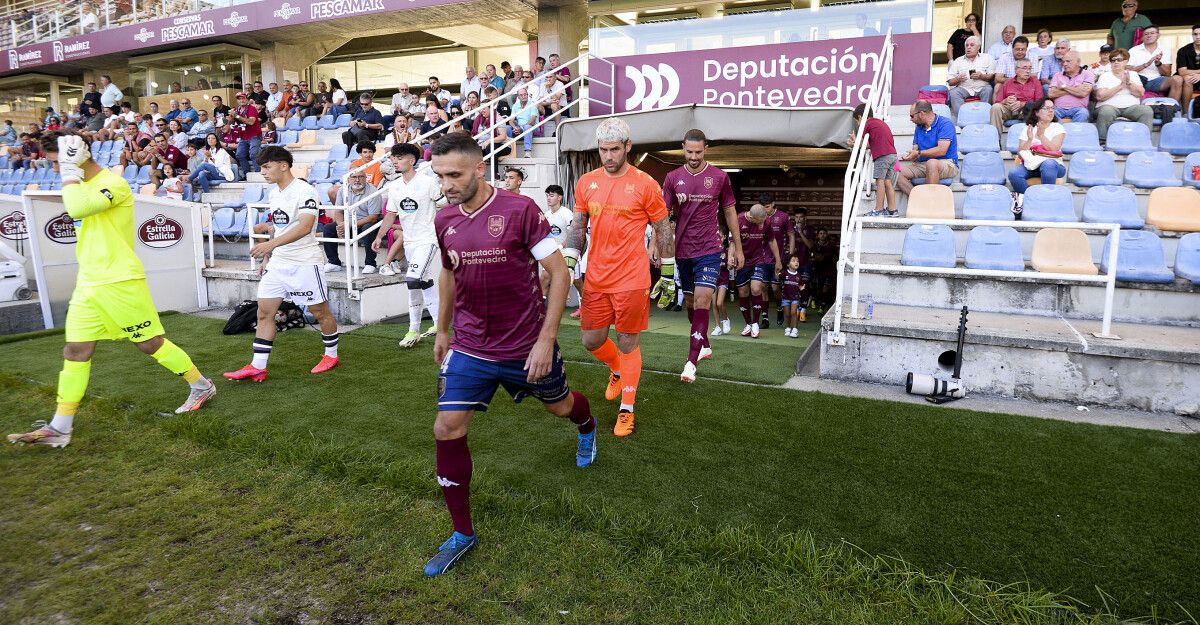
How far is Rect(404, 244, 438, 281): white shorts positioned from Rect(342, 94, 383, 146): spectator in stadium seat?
7416 millimetres

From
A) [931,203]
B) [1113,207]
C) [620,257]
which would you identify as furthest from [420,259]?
[1113,207]

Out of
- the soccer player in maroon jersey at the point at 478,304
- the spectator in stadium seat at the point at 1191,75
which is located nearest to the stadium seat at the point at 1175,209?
the spectator in stadium seat at the point at 1191,75

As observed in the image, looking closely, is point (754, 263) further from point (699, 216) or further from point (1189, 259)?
point (1189, 259)

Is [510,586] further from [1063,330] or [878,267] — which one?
A: [1063,330]

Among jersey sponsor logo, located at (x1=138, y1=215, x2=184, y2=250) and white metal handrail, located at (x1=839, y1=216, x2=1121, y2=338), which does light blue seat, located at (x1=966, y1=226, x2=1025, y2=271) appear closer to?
white metal handrail, located at (x1=839, y1=216, x2=1121, y2=338)

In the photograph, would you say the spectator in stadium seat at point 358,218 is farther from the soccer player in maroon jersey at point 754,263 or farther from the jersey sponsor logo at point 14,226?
the soccer player in maroon jersey at point 754,263

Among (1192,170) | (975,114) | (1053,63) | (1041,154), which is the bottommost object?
(1192,170)

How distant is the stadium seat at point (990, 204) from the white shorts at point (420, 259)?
580 centimetres

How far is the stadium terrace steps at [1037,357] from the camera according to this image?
5133mm

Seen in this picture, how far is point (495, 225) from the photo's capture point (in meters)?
3.28

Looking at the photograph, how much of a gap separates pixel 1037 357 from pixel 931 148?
3950 mm

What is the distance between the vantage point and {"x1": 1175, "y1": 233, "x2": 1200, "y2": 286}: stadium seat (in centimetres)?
626

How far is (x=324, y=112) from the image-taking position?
17.8 metres

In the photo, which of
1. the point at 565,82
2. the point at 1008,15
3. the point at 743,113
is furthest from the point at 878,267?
the point at 1008,15
